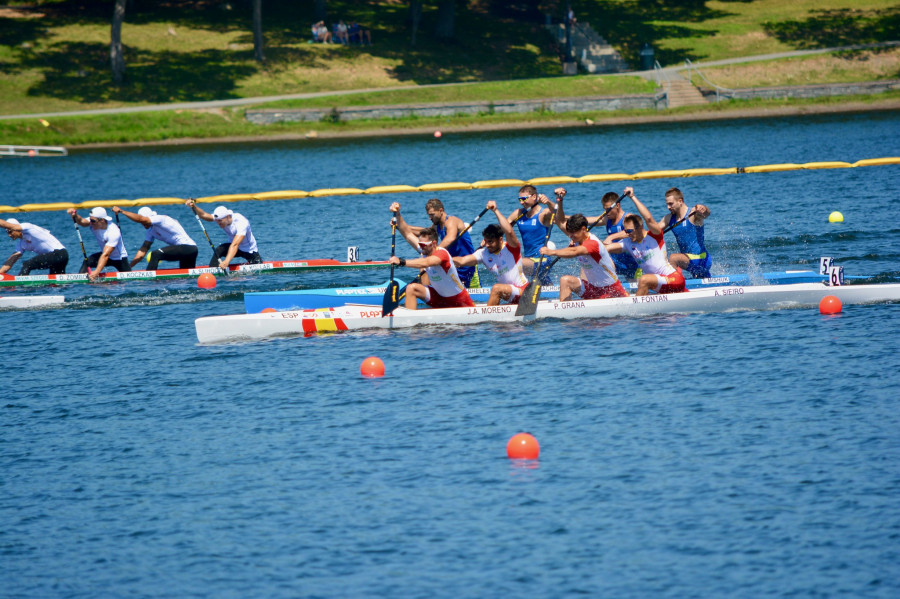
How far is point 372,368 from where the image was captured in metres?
14.2

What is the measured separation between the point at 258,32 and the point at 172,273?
36432 millimetres

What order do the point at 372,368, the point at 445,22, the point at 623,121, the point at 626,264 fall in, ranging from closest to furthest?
1. the point at 372,368
2. the point at 626,264
3. the point at 623,121
4. the point at 445,22

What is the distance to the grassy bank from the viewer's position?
46.3m

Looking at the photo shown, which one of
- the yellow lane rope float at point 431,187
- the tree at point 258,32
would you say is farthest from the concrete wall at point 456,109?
the yellow lane rope float at point 431,187

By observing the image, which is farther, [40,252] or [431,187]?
[431,187]

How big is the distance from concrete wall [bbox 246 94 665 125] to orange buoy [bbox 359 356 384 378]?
1383 inches

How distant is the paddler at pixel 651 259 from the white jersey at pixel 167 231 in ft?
30.7

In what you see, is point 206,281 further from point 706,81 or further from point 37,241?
point 706,81

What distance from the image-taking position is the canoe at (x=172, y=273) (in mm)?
20844

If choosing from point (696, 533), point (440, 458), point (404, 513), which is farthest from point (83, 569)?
point (696, 533)

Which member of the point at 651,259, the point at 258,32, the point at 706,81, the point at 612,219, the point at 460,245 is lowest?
the point at 651,259

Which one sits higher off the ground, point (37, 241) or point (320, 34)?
point (320, 34)

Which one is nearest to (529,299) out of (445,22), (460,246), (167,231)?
(460,246)

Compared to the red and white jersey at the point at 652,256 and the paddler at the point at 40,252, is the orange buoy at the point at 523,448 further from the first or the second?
the paddler at the point at 40,252
